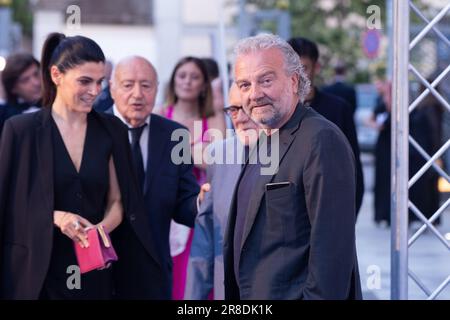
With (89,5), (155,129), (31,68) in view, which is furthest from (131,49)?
(155,129)

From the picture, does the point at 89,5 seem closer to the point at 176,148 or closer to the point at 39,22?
the point at 39,22

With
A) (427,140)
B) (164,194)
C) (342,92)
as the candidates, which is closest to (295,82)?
(164,194)

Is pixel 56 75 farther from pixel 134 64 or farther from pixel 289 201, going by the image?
pixel 289 201

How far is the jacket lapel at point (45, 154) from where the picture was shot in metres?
4.43

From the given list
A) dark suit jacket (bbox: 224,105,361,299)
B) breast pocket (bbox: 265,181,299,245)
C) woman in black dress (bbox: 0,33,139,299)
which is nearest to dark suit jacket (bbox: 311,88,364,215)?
woman in black dress (bbox: 0,33,139,299)

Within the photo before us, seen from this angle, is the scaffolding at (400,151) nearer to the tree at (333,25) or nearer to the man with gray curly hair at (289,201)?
the man with gray curly hair at (289,201)

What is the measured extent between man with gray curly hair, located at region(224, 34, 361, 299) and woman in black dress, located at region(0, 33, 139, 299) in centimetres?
107

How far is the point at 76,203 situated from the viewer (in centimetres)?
453

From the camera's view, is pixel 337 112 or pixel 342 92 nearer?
pixel 337 112

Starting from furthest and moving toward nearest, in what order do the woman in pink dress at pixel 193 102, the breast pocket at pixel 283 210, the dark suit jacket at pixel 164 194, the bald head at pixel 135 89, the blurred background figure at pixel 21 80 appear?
the blurred background figure at pixel 21 80, the woman in pink dress at pixel 193 102, the bald head at pixel 135 89, the dark suit jacket at pixel 164 194, the breast pocket at pixel 283 210

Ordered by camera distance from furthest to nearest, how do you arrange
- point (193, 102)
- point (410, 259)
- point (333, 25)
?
point (333, 25)
point (410, 259)
point (193, 102)

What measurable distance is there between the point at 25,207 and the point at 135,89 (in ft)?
3.99

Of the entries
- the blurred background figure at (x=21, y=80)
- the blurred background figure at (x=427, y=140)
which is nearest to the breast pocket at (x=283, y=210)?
the blurred background figure at (x=21, y=80)

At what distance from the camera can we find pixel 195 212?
206 inches
